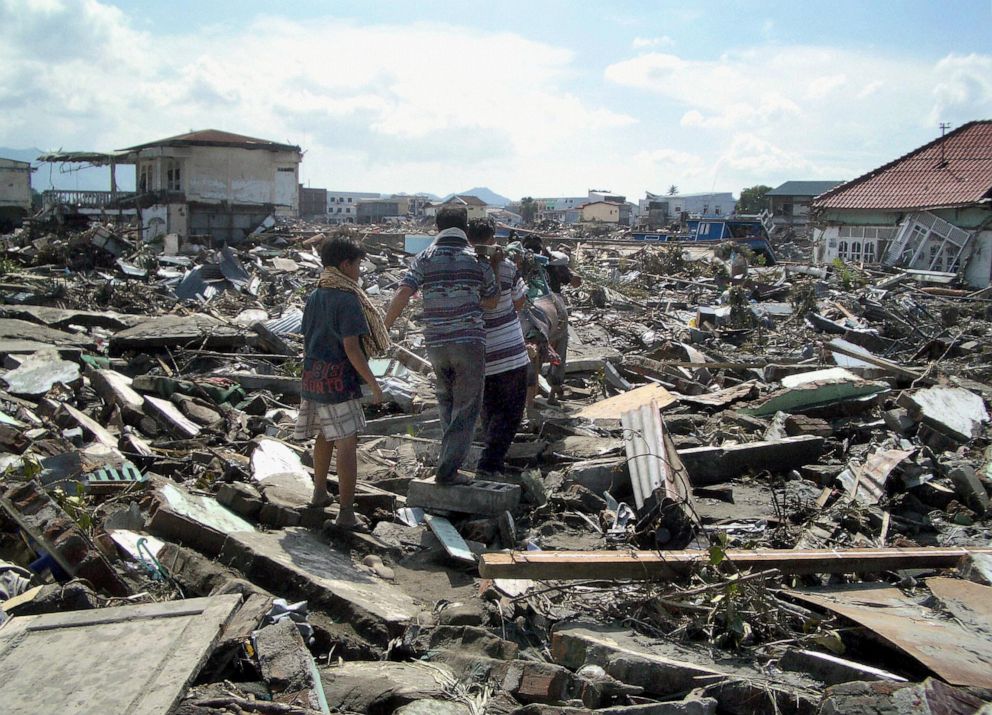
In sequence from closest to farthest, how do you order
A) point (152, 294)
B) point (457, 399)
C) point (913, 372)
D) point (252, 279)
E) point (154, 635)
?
1. point (154, 635)
2. point (457, 399)
3. point (913, 372)
4. point (152, 294)
5. point (252, 279)

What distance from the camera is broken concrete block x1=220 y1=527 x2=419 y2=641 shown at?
134 inches

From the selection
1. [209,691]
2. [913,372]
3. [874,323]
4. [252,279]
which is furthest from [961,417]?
[252,279]

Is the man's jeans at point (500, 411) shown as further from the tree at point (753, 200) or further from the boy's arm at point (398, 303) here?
the tree at point (753, 200)

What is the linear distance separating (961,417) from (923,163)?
23.7m

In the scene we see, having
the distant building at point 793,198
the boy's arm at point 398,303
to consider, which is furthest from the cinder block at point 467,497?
the distant building at point 793,198

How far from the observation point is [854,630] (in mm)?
3158

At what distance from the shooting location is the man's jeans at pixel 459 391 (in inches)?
185

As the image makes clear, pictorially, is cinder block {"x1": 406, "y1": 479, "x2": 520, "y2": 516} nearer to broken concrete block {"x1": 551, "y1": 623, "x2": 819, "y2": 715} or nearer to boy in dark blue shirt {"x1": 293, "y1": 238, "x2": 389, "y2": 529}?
boy in dark blue shirt {"x1": 293, "y1": 238, "x2": 389, "y2": 529}

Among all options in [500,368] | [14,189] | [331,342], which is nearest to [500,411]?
[500,368]

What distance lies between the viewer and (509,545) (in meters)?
4.61

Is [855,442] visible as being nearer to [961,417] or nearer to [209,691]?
[961,417]

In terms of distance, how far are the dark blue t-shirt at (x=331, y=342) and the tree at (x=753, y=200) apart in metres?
62.3

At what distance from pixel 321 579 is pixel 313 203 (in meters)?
73.7

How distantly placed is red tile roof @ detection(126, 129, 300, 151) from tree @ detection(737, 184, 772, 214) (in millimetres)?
40109
